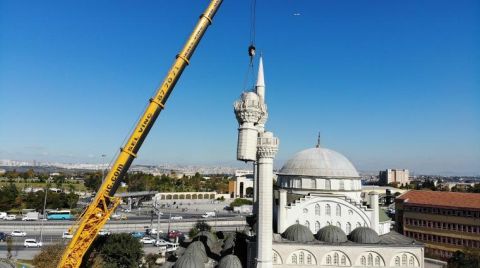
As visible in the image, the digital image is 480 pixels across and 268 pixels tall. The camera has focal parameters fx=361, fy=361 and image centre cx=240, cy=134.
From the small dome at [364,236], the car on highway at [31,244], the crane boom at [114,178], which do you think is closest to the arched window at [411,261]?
the small dome at [364,236]

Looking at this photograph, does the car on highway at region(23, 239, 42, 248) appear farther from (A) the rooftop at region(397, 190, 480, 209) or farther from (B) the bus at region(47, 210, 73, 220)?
(A) the rooftop at region(397, 190, 480, 209)

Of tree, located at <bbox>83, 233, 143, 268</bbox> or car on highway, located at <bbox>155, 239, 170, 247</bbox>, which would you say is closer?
tree, located at <bbox>83, 233, 143, 268</bbox>

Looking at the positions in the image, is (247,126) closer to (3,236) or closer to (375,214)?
(375,214)

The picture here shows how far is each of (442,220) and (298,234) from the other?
96.1 ft

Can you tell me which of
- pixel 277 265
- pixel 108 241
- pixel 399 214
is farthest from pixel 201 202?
pixel 277 265

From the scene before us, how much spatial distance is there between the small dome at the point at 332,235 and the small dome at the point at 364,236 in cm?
66

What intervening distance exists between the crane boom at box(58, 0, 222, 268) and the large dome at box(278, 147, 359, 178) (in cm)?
1566

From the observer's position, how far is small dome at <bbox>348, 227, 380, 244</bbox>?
2622cm

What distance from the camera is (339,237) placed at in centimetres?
2634

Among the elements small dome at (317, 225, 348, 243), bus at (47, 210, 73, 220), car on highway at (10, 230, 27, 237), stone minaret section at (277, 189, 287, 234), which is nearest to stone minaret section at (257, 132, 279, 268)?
small dome at (317, 225, 348, 243)

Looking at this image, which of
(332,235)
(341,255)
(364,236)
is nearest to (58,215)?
(332,235)

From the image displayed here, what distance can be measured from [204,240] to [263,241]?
415 inches

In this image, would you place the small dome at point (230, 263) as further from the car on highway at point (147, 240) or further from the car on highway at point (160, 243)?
the car on highway at point (147, 240)

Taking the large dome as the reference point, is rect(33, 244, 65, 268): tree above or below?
below
